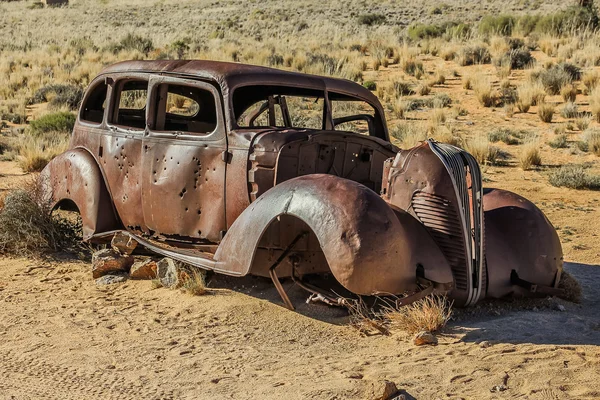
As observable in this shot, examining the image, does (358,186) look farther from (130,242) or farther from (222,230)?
(130,242)

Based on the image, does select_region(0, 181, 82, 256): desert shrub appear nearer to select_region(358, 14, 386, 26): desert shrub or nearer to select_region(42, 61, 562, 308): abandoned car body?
select_region(42, 61, 562, 308): abandoned car body

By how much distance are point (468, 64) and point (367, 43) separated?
5903 millimetres

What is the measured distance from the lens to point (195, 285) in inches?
265

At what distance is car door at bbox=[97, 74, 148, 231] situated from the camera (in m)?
7.48

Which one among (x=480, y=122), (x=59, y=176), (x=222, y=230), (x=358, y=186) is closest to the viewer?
(x=358, y=186)

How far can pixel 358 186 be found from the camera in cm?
580

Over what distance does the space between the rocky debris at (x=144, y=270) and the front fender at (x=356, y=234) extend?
1580mm

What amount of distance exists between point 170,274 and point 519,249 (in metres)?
2.94

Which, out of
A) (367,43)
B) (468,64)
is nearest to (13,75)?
(367,43)

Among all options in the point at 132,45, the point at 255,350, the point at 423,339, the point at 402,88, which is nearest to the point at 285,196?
the point at 255,350

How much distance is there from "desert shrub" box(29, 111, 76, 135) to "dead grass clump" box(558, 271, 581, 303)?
532 inches

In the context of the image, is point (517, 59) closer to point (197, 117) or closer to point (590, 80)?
point (590, 80)

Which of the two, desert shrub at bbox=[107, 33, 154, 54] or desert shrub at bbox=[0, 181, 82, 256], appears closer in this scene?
desert shrub at bbox=[0, 181, 82, 256]

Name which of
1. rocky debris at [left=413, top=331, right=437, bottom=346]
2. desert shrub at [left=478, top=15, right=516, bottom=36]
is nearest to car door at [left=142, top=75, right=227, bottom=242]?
rocky debris at [left=413, top=331, right=437, bottom=346]
